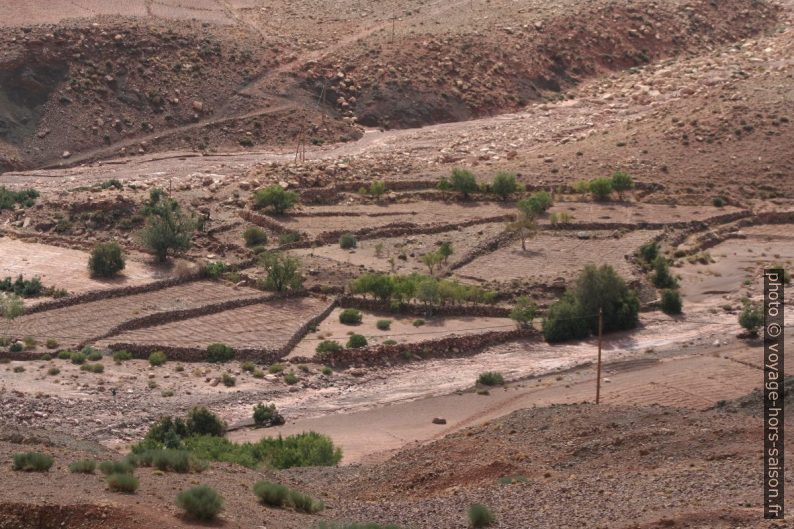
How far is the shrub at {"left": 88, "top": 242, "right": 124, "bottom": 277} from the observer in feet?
145

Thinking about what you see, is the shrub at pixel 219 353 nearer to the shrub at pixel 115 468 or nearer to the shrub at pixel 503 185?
the shrub at pixel 115 468

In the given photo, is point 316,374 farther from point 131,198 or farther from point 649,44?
point 649,44

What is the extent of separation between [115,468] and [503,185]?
30.8 metres

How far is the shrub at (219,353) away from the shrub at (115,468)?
48.6ft

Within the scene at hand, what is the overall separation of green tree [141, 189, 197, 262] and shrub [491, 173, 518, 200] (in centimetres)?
1061

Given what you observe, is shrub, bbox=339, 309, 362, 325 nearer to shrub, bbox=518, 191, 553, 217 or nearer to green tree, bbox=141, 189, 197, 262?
green tree, bbox=141, 189, 197, 262

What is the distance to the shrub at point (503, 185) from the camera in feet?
175

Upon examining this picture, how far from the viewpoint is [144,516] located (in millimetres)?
21031

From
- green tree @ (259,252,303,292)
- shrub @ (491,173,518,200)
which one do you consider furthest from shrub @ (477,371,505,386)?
shrub @ (491,173,518,200)

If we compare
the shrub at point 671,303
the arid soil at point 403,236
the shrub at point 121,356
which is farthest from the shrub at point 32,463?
the shrub at point 671,303

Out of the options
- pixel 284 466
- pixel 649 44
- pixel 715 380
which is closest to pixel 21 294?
pixel 284 466

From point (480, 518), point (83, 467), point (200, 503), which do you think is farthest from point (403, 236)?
point (200, 503)

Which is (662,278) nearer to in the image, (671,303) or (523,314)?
(671,303)

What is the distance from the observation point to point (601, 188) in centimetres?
5366
